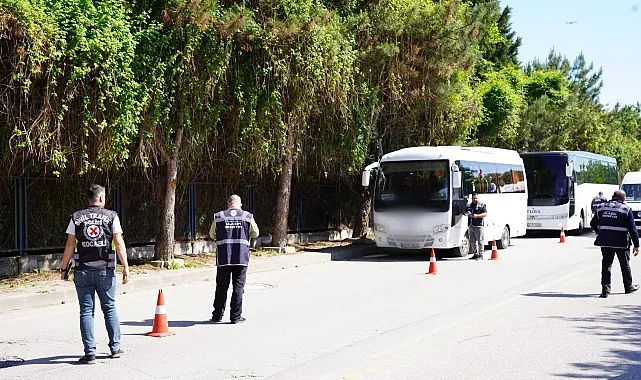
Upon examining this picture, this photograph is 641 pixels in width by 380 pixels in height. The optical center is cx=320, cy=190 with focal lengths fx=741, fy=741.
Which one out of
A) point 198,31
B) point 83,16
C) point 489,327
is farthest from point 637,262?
point 83,16

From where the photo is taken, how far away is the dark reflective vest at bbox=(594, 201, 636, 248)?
40.7ft

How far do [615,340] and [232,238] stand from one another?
203 inches

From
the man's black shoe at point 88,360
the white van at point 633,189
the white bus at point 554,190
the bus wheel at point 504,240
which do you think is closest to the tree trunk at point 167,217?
the man's black shoe at point 88,360

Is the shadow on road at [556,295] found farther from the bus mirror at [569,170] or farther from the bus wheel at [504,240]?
the bus mirror at [569,170]

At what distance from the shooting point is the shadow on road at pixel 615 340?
727 cm

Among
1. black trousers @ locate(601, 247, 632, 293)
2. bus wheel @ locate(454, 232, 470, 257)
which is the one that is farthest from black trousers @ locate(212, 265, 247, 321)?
bus wheel @ locate(454, 232, 470, 257)

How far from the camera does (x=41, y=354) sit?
8414mm

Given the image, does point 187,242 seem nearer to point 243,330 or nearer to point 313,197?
point 313,197

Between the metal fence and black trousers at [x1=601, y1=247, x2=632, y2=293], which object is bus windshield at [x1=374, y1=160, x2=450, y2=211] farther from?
black trousers at [x1=601, y1=247, x2=632, y2=293]

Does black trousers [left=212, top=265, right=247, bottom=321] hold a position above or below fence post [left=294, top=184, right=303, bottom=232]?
below

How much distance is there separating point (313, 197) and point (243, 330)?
16.5 m

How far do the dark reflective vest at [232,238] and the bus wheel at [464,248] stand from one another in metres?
11.4

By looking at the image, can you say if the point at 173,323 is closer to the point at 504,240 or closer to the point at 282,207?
Answer: the point at 282,207

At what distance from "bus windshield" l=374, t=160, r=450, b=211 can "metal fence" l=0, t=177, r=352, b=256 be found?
4.52 m
